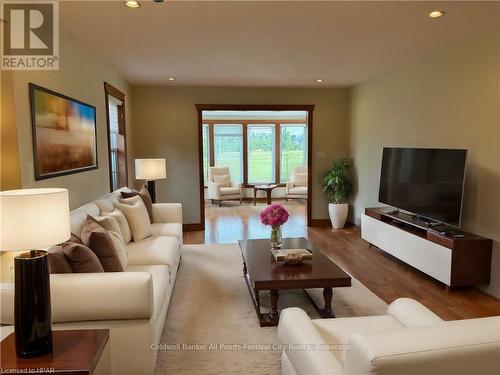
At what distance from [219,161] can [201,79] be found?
4.45 metres

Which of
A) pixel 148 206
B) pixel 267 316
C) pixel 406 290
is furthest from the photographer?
pixel 148 206

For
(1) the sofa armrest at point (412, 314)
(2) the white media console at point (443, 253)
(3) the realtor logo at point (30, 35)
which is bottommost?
(2) the white media console at point (443, 253)

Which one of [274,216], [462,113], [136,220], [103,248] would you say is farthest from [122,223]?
[462,113]

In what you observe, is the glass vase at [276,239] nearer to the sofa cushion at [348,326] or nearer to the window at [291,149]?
the sofa cushion at [348,326]

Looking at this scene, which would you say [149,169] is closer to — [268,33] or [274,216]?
[274,216]

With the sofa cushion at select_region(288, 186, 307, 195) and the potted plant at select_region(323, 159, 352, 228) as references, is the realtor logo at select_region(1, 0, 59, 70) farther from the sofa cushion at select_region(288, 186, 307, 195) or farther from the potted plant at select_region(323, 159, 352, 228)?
the sofa cushion at select_region(288, 186, 307, 195)

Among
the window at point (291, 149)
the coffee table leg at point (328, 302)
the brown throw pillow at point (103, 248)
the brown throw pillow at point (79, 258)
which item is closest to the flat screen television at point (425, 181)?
the coffee table leg at point (328, 302)

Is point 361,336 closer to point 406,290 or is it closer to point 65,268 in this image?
point 65,268

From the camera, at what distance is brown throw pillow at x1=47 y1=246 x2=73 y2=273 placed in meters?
2.11

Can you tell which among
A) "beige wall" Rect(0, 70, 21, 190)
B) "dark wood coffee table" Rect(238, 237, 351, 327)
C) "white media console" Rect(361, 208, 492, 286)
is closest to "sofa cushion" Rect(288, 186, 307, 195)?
"white media console" Rect(361, 208, 492, 286)

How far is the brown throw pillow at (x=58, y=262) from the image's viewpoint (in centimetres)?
211

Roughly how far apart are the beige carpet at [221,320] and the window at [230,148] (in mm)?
5671

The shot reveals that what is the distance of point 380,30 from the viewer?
3.29m

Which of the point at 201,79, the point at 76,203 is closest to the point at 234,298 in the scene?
the point at 76,203
